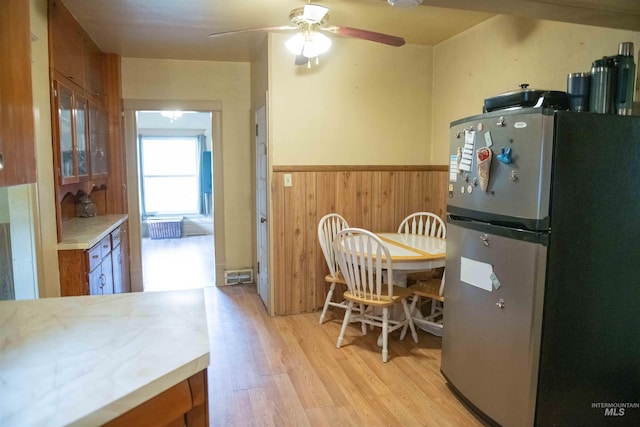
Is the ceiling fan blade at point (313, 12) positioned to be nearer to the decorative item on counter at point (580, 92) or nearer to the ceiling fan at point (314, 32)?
the ceiling fan at point (314, 32)

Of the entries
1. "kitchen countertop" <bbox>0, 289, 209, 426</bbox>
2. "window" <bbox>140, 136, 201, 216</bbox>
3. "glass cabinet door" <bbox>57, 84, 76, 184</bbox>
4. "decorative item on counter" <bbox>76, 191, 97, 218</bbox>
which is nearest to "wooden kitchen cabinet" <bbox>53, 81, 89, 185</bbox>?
"glass cabinet door" <bbox>57, 84, 76, 184</bbox>

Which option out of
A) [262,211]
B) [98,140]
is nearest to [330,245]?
[262,211]

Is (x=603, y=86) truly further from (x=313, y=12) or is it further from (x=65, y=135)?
(x=65, y=135)

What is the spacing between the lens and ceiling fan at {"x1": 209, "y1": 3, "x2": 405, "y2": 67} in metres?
2.54

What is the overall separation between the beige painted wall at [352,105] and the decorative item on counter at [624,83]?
2.17 metres

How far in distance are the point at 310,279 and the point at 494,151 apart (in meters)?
2.27

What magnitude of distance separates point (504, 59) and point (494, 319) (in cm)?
206

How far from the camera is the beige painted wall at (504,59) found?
254 cm

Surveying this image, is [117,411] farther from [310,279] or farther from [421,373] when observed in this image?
[310,279]

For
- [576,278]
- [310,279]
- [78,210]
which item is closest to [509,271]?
[576,278]

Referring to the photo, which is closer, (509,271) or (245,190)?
(509,271)

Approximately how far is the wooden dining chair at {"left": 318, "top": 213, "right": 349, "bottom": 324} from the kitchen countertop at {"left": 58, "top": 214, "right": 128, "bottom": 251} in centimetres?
169

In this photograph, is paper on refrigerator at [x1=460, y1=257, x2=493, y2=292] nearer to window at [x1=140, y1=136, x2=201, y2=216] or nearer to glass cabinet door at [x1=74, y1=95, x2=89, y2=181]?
glass cabinet door at [x1=74, y1=95, x2=89, y2=181]

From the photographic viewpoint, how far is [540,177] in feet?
5.86
